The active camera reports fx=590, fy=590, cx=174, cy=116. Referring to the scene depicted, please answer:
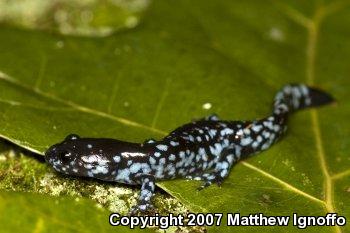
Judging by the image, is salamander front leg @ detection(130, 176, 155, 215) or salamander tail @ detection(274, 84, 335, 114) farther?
salamander tail @ detection(274, 84, 335, 114)

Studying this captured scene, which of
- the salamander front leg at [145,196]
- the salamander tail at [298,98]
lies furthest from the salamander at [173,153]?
the salamander tail at [298,98]

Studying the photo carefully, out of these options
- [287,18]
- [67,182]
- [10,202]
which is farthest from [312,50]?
[10,202]

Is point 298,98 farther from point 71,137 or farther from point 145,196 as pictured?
point 71,137

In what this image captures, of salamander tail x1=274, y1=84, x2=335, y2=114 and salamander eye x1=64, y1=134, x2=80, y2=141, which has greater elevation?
salamander tail x1=274, y1=84, x2=335, y2=114

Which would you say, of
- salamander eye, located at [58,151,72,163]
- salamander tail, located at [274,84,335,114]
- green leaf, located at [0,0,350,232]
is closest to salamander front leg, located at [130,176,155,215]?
green leaf, located at [0,0,350,232]

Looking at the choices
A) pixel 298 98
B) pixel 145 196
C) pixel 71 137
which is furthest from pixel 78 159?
pixel 298 98

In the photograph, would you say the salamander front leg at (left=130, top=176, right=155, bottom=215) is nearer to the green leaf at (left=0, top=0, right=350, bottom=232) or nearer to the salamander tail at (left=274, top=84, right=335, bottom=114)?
the green leaf at (left=0, top=0, right=350, bottom=232)
